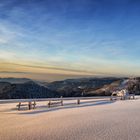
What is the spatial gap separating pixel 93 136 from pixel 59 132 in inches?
67.7

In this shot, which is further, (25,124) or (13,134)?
(25,124)

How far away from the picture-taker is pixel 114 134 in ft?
40.7

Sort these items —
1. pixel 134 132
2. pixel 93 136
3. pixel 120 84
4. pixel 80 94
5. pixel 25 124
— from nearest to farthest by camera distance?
pixel 93 136
pixel 134 132
pixel 25 124
pixel 80 94
pixel 120 84

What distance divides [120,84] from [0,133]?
319 feet

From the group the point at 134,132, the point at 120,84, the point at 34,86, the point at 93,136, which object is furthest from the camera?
the point at 120,84

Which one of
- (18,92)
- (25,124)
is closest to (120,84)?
(18,92)

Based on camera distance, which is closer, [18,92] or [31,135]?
[31,135]

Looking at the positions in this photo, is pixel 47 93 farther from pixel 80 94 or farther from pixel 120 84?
pixel 120 84

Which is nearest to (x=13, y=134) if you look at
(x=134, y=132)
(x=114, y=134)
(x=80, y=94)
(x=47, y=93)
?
(x=114, y=134)

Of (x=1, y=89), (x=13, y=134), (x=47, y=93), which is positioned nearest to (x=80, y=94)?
(x=47, y=93)

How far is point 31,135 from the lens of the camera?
1204cm

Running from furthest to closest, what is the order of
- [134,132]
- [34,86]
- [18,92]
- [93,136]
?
[34,86] → [18,92] → [134,132] → [93,136]

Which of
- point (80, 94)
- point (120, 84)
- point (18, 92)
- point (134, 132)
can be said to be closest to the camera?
point (134, 132)

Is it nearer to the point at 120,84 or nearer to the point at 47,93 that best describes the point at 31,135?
the point at 47,93
